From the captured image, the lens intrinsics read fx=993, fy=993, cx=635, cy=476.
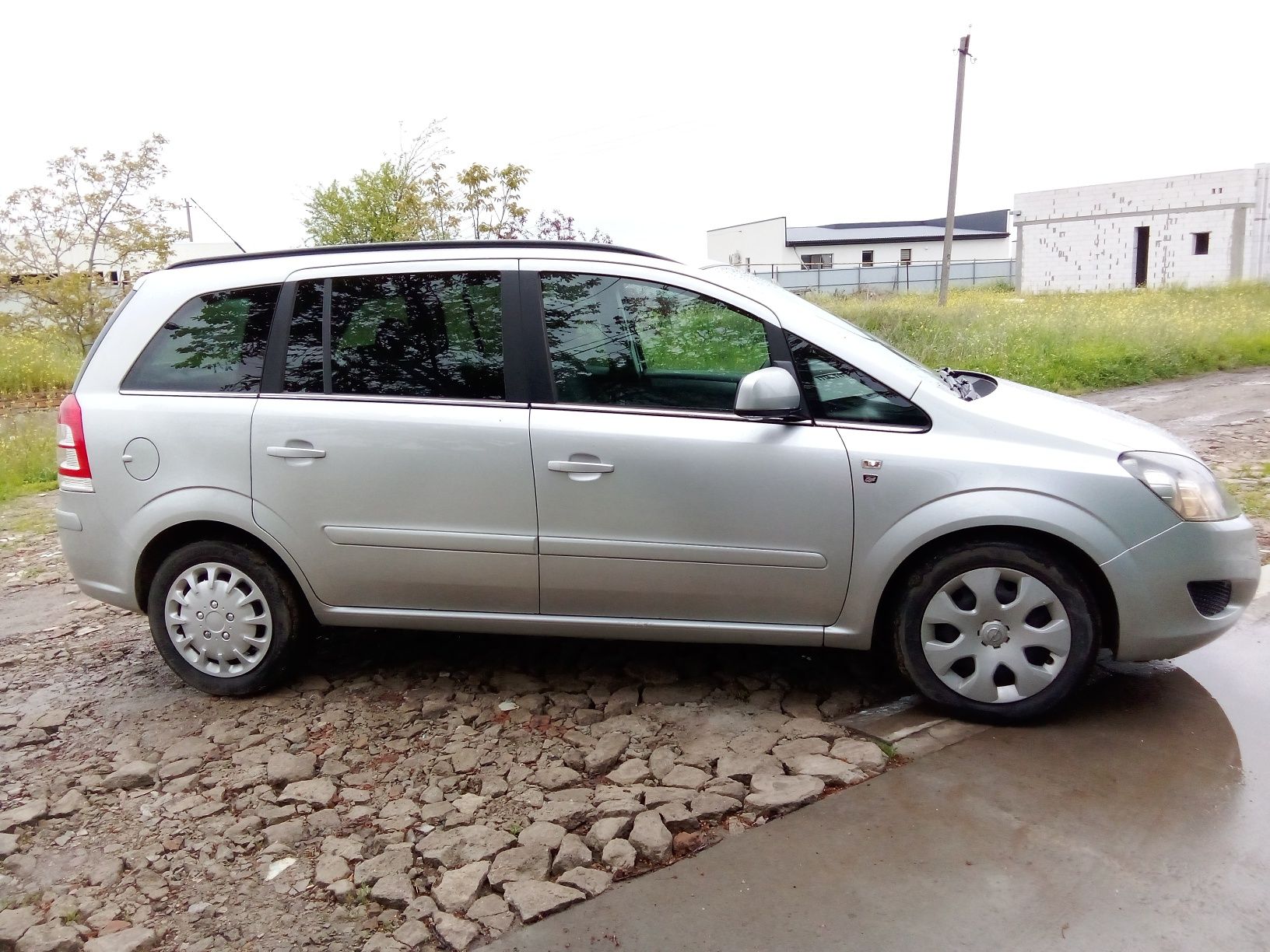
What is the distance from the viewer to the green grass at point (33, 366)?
16625 millimetres

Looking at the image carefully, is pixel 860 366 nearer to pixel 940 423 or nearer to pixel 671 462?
pixel 940 423

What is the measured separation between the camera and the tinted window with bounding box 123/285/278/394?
4.11 meters

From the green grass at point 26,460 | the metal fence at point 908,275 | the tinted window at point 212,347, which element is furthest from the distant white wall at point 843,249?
the tinted window at point 212,347

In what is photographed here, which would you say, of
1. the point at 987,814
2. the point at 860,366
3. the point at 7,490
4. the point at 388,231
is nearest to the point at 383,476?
the point at 860,366

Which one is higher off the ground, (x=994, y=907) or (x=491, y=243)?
(x=491, y=243)

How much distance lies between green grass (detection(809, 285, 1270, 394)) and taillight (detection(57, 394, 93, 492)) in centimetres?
1017

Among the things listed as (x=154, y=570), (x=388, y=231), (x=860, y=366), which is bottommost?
(x=154, y=570)

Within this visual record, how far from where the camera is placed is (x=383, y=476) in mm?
3893

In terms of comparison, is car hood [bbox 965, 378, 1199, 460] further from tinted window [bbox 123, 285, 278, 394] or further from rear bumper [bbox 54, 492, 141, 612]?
rear bumper [bbox 54, 492, 141, 612]

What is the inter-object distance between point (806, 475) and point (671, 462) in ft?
1.64

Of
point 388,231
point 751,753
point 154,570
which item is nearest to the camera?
point 751,753

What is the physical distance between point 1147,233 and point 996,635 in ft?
139

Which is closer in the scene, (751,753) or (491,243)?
(751,753)

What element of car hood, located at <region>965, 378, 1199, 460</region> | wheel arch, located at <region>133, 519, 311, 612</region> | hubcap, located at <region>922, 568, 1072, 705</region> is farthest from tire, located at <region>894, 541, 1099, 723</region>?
wheel arch, located at <region>133, 519, 311, 612</region>
